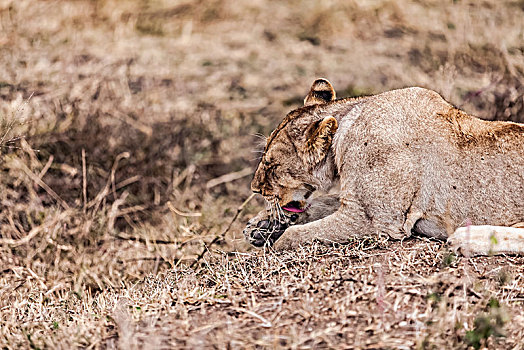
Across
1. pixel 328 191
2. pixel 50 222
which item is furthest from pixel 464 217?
pixel 50 222

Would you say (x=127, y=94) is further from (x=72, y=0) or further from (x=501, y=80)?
(x=501, y=80)

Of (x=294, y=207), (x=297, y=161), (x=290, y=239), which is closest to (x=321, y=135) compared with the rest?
(x=297, y=161)

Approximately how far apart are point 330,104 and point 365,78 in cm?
574

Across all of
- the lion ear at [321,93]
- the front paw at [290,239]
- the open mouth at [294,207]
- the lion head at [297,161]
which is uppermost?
the lion ear at [321,93]

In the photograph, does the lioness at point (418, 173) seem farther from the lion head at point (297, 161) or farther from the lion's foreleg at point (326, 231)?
the lion head at point (297, 161)

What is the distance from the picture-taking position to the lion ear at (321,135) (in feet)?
17.1

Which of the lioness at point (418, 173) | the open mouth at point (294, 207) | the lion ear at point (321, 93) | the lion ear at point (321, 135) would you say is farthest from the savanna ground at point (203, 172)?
the lion ear at point (321, 93)

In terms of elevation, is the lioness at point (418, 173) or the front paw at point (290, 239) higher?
the lioness at point (418, 173)

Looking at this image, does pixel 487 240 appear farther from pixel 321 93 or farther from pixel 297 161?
pixel 321 93

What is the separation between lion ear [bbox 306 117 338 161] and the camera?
5.20 meters

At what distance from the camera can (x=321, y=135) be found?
5.25 metres

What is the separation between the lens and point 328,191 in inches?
217

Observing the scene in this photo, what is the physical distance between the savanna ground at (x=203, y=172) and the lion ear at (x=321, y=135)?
816 mm

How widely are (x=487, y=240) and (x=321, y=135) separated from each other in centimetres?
143
